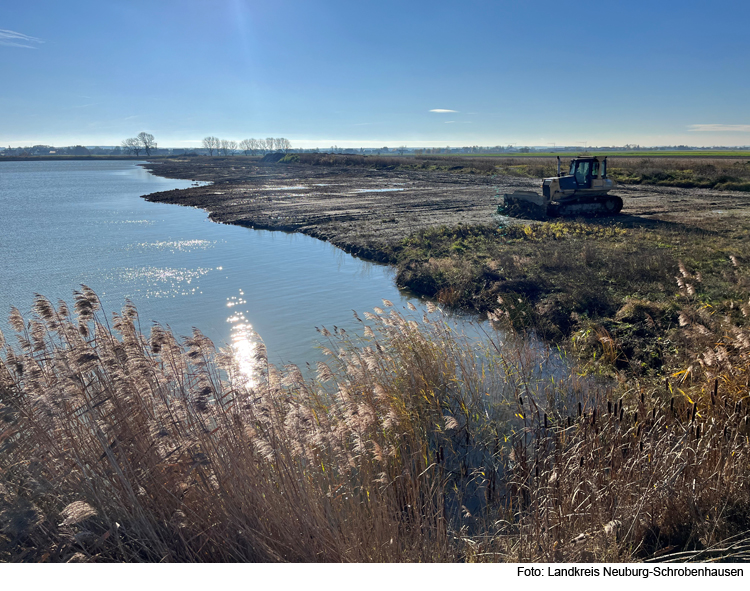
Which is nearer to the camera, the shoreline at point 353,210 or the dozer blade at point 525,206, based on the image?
the shoreline at point 353,210

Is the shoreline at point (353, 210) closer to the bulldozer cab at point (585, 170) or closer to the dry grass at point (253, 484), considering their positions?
the bulldozer cab at point (585, 170)

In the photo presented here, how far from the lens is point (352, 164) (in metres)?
87.8

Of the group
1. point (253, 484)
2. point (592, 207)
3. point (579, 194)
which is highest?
point (579, 194)

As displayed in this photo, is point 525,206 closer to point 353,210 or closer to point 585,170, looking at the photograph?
point 585,170

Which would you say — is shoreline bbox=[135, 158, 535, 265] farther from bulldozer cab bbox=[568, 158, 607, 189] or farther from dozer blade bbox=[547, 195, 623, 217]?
bulldozer cab bbox=[568, 158, 607, 189]

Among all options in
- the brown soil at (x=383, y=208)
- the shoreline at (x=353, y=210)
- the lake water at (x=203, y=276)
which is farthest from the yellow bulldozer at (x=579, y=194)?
the lake water at (x=203, y=276)

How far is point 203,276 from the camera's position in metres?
15.5

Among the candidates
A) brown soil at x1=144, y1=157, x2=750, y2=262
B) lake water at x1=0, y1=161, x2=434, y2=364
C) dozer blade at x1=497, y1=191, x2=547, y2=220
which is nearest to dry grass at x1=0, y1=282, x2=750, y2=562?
lake water at x1=0, y1=161, x2=434, y2=364

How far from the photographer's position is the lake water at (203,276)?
11.1 metres

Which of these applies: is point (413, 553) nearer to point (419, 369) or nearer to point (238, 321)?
point (419, 369)

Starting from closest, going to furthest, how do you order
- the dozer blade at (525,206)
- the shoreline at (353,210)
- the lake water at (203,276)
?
the lake water at (203,276) → the shoreline at (353,210) → the dozer blade at (525,206)

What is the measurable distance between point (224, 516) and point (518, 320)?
8.45m

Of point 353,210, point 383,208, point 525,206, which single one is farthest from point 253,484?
point 383,208
